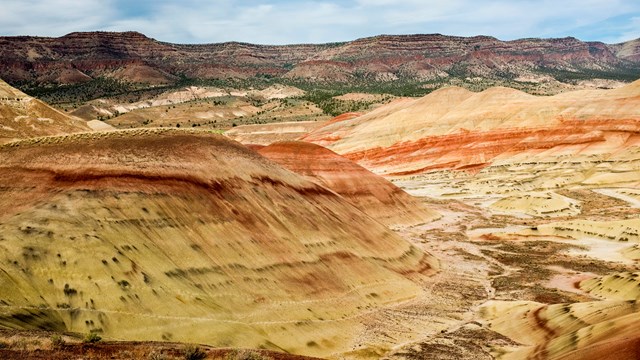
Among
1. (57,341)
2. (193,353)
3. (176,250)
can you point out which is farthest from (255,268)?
(57,341)

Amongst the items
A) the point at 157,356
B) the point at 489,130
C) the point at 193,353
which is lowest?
the point at 193,353

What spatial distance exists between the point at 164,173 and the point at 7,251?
29.7 feet

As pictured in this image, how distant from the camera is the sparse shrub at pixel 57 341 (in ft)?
43.5

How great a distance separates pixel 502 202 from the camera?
245ft

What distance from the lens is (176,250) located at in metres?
23.7

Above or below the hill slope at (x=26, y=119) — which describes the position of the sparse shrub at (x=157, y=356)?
below

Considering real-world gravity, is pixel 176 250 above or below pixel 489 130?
below

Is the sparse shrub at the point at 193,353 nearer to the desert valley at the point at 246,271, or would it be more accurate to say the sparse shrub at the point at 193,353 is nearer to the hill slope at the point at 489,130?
the desert valley at the point at 246,271

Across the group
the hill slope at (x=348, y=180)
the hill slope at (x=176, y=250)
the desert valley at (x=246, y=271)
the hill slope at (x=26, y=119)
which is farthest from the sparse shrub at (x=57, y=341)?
the hill slope at (x=26, y=119)

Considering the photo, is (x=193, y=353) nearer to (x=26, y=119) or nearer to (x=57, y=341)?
(x=57, y=341)

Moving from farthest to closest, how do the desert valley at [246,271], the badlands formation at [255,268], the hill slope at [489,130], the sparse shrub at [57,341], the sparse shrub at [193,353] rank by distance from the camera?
the hill slope at [489,130] → the badlands formation at [255,268] → the desert valley at [246,271] → the sparse shrub at [193,353] → the sparse shrub at [57,341]

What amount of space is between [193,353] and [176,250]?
1030 cm

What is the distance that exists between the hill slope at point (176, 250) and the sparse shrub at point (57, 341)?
265 centimetres

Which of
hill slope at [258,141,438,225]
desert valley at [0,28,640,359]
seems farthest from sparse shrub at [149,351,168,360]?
hill slope at [258,141,438,225]
